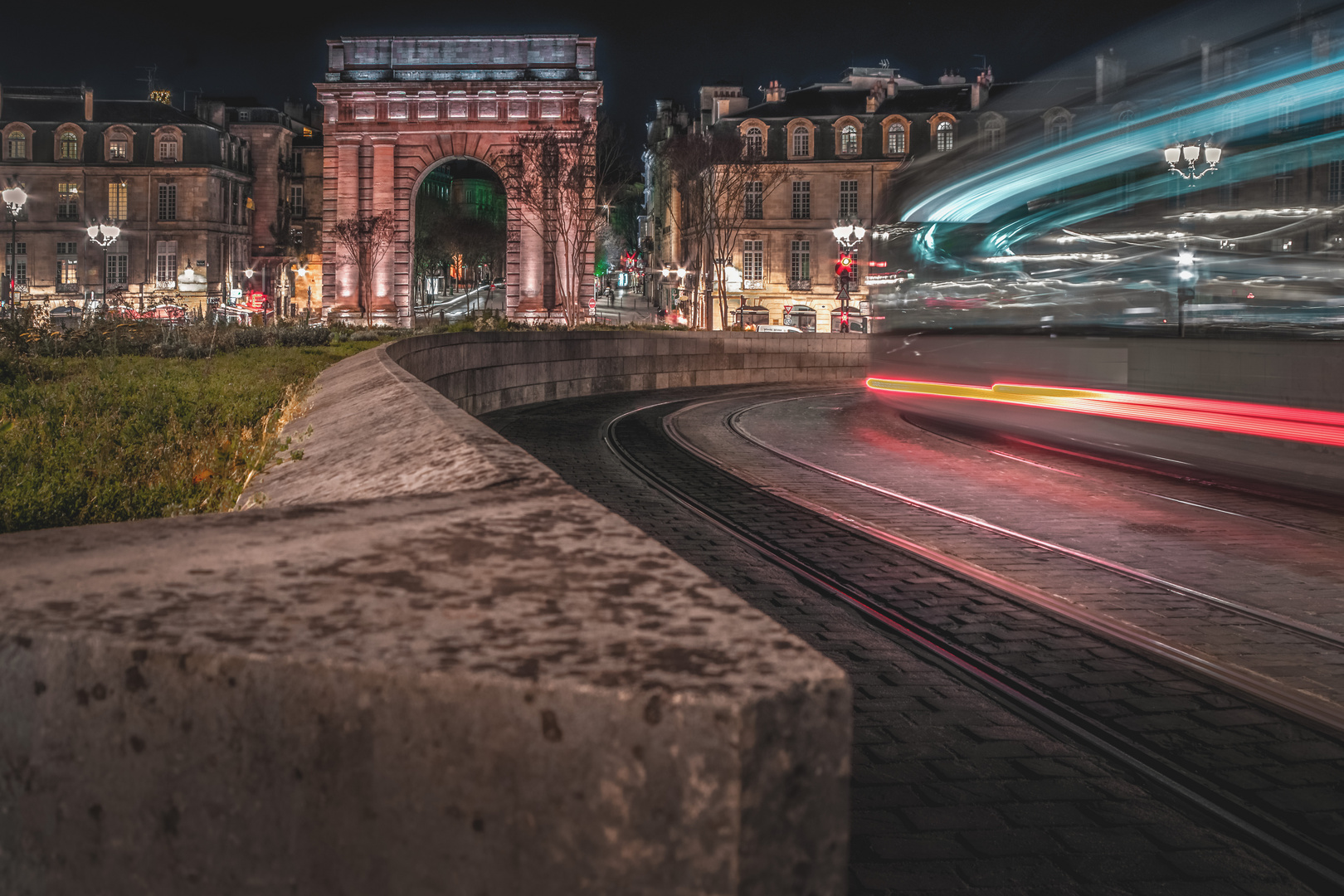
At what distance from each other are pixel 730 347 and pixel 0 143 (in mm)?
76735

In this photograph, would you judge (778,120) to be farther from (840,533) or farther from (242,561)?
(242,561)

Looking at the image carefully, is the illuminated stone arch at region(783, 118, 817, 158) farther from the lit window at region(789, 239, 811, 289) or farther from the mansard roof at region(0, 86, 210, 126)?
the mansard roof at region(0, 86, 210, 126)

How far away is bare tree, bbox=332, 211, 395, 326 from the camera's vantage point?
199ft

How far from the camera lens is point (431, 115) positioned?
61.1 m

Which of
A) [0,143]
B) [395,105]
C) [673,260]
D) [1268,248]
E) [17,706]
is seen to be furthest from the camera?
[673,260]

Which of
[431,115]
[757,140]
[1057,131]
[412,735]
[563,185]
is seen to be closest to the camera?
[412,735]

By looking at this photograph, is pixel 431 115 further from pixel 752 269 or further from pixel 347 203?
pixel 752 269

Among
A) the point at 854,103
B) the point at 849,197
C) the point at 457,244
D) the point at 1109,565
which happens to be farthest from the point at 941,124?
the point at 1109,565

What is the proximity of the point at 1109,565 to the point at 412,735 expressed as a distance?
25.3 feet

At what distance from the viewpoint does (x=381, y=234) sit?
202 feet

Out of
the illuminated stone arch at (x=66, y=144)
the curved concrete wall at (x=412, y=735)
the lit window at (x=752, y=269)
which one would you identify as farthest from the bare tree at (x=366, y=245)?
the curved concrete wall at (x=412, y=735)

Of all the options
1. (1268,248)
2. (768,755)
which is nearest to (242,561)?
(768,755)

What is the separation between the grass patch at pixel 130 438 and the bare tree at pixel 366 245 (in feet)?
149

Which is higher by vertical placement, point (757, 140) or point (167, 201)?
point (757, 140)
